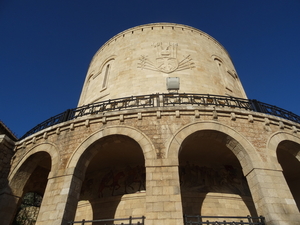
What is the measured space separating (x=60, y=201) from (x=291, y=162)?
1046cm

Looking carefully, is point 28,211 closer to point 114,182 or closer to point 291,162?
point 114,182

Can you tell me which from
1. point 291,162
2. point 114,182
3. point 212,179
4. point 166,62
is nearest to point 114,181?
point 114,182

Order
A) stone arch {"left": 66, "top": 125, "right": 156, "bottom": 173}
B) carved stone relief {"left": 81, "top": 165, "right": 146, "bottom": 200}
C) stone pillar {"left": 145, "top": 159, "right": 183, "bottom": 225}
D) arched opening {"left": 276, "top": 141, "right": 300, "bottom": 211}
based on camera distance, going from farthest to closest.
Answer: carved stone relief {"left": 81, "top": 165, "right": 146, "bottom": 200}
arched opening {"left": 276, "top": 141, "right": 300, "bottom": 211}
stone arch {"left": 66, "top": 125, "right": 156, "bottom": 173}
stone pillar {"left": 145, "top": 159, "right": 183, "bottom": 225}

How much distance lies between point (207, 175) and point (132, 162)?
3.58 metres

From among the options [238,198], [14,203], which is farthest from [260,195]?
[14,203]

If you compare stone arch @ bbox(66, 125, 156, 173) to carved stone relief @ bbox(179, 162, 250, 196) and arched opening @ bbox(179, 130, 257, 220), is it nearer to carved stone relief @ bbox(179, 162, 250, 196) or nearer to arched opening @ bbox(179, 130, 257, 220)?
arched opening @ bbox(179, 130, 257, 220)

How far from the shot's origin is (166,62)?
12750 millimetres

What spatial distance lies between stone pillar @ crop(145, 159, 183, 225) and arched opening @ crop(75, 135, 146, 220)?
1797 mm

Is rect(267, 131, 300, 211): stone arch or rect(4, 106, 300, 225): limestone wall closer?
rect(4, 106, 300, 225): limestone wall

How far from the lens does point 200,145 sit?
30.1ft

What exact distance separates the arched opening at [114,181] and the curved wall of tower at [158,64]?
11.3 feet

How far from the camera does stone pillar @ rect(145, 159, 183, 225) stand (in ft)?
19.2

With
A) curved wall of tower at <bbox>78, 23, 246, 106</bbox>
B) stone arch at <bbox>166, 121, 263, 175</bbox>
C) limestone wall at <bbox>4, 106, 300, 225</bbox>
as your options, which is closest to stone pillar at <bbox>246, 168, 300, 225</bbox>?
limestone wall at <bbox>4, 106, 300, 225</bbox>

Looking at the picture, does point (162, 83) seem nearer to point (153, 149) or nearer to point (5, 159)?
point (153, 149)
